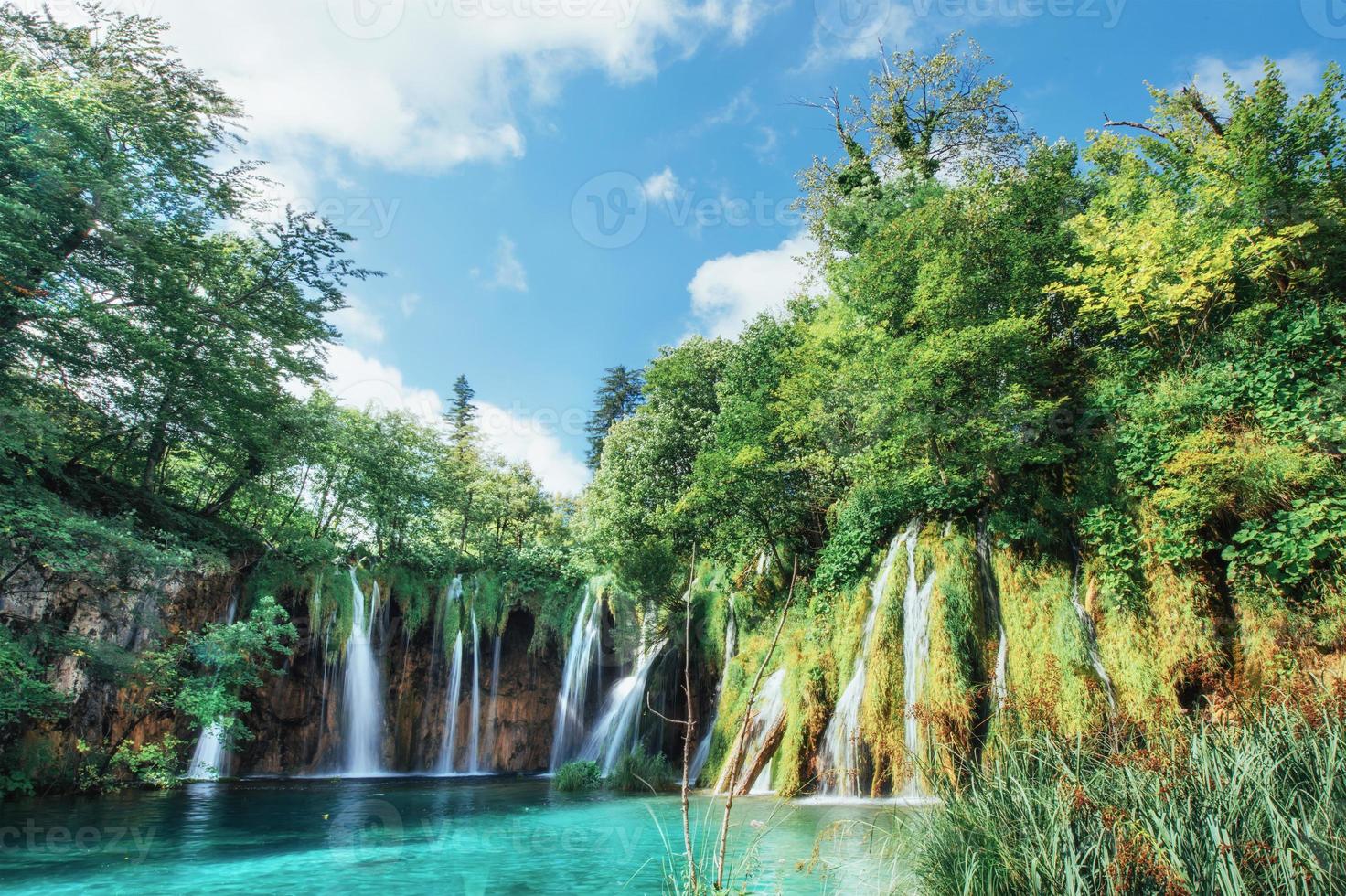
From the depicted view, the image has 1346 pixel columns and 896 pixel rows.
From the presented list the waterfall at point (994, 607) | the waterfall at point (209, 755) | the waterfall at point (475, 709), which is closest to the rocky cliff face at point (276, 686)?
the waterfall at point (475, 709)

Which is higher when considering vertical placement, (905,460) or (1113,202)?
(1113,202)

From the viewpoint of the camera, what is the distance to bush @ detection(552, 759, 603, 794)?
16.1 metres

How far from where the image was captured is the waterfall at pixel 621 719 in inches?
720

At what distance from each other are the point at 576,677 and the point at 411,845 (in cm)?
1420

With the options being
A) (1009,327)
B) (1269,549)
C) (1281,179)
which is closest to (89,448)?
(1009,327)

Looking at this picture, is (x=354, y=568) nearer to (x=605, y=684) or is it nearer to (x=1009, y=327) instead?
(x=605, y=684)

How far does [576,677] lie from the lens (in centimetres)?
2333

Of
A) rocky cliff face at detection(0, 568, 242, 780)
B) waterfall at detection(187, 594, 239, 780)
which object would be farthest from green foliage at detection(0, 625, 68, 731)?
waterfall at detection(187, 594, 239, 780)

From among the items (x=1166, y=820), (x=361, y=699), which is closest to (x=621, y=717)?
(x=361, y=699)

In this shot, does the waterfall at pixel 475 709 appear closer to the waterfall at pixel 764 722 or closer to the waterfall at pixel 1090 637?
the waterfall at pixel 764 722

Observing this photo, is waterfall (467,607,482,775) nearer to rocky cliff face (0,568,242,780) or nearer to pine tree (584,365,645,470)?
rocky cliff face (0,568,242,780)

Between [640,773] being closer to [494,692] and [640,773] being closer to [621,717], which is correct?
[621,717]

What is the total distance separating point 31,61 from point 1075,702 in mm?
24086

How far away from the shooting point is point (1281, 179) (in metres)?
10.7
